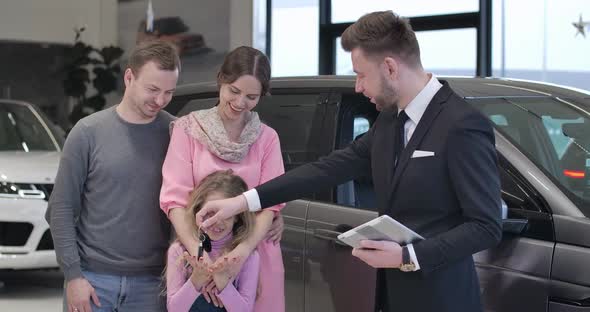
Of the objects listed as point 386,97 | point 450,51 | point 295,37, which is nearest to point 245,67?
point 386,97

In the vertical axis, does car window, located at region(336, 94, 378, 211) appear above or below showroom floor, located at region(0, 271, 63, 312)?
above

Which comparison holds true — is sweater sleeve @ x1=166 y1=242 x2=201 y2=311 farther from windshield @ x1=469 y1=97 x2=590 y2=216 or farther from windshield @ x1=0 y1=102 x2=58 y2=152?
windshield @ x1=0 y1=102 x2=58 y2=152

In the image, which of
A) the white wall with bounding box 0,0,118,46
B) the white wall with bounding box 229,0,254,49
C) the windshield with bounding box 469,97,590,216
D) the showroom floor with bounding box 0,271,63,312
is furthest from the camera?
the white wall with bounding box 0,0,118,46

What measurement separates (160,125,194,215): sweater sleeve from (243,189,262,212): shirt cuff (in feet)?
0.72

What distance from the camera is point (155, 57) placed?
2.84 m

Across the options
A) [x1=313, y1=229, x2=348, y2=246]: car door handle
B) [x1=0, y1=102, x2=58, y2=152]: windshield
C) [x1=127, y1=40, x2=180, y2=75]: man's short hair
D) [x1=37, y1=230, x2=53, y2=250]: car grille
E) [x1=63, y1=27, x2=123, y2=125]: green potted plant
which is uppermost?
[x1=63, y1=27, x2=123, y2=125]: green potted plant

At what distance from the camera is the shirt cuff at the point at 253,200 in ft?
8.83

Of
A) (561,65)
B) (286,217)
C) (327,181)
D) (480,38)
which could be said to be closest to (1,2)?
(480,38)

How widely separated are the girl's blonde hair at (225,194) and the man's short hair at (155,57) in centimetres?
36

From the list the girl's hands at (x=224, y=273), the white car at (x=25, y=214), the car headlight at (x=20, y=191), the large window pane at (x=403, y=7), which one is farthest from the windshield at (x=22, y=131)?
the girl's hands at (x=224, y=273)

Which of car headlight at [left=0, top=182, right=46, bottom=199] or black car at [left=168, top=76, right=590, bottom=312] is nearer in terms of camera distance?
black car at [left=168, top=76, right=590, bottom=312]

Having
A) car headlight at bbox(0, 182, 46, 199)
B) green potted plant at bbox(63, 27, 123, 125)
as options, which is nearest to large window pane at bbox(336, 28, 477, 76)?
car headlight at bbox(0, 182, 46, 199)

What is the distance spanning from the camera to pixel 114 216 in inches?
114

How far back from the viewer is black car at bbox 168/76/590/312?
9.61 ft
